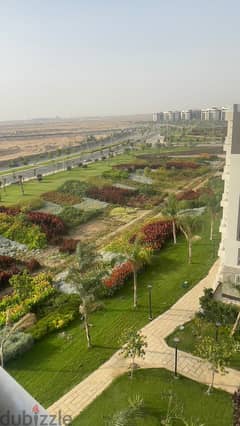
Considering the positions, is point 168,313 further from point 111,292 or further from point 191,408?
point 191,408

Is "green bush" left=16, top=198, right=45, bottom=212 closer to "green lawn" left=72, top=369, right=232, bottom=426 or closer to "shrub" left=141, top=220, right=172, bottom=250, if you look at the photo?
"shrub" left=141, top=220, right=172, bottom=250

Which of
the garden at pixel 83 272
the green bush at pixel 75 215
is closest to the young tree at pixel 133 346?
the garden at pixel 83 272

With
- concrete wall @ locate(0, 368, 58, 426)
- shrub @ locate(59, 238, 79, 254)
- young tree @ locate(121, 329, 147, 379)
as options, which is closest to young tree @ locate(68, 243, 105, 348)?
young tree @ locate(121, 329, 147, 379)

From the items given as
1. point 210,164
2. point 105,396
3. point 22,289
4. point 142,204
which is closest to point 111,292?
point 22,289

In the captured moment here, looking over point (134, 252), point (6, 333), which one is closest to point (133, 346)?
point (6, 333)

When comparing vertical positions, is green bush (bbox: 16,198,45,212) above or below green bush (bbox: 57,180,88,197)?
below

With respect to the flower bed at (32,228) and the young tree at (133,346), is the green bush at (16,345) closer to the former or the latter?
the young tree at (133,346)
